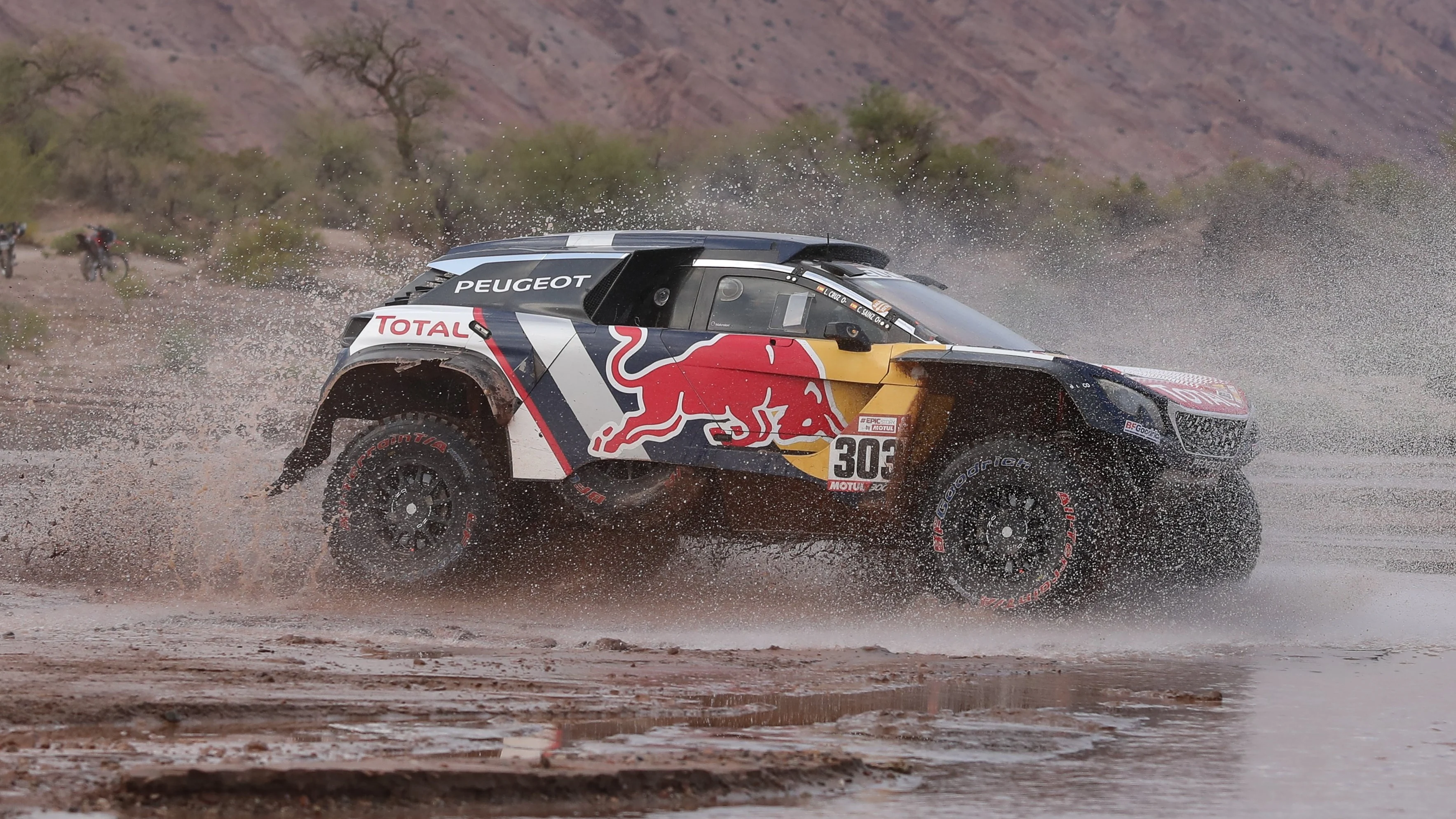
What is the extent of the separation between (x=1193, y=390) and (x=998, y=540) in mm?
1244

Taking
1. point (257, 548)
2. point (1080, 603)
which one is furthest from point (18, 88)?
point (1080, 603)

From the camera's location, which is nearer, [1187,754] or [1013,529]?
[1187,754]

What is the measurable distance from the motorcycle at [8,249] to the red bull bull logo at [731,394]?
68.0 feet

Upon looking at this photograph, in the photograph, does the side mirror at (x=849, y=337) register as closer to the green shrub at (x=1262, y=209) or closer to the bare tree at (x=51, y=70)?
the green shrub at (x=1262, y=209)

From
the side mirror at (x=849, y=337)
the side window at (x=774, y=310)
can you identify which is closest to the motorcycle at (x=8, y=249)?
the side window at (x=774, y=310)

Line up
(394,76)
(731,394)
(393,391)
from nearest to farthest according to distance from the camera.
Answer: (731,394), (393,391), (394,76)

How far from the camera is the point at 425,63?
60.8 m

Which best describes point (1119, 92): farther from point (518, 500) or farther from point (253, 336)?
point (518, 500)

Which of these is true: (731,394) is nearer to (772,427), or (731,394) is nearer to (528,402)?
Answer: (772,427)

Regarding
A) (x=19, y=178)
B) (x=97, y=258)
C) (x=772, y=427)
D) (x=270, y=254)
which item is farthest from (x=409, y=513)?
(x=19, y=178)

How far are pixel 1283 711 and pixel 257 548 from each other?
18.5 feet

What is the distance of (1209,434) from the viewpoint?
7.97 m

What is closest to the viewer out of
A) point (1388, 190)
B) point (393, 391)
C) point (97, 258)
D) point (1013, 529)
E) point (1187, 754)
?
point (1187, 754)

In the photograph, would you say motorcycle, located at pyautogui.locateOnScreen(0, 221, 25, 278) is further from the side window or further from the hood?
the hood
